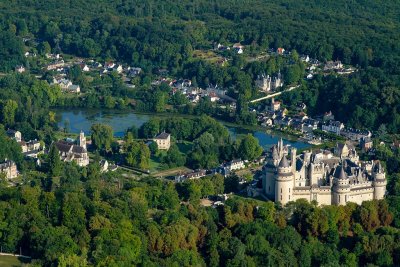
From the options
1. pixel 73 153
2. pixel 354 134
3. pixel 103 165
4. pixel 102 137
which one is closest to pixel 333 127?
pixel 354 134

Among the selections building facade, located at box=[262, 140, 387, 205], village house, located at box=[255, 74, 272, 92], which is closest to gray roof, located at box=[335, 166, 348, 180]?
building facade, located at box=[262, 140, 387, 205]

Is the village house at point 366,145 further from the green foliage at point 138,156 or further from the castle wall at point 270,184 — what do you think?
the castle wall at point 270,184

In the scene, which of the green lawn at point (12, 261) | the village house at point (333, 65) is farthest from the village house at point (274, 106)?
the green lawn at point (12, 261)

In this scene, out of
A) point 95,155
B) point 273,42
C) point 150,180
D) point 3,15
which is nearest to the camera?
point 150,180

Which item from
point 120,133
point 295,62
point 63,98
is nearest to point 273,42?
point 295,62

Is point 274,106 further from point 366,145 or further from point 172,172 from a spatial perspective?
point 172,172

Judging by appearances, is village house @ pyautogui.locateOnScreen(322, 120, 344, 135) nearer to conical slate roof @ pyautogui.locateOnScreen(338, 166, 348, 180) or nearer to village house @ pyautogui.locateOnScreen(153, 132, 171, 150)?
village house @ pyautogui.locateOnScreen(153, 132, 171, 150)

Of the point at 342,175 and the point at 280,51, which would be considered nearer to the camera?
the point at 342,175

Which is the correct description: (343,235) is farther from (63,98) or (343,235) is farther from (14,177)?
(63,98)
